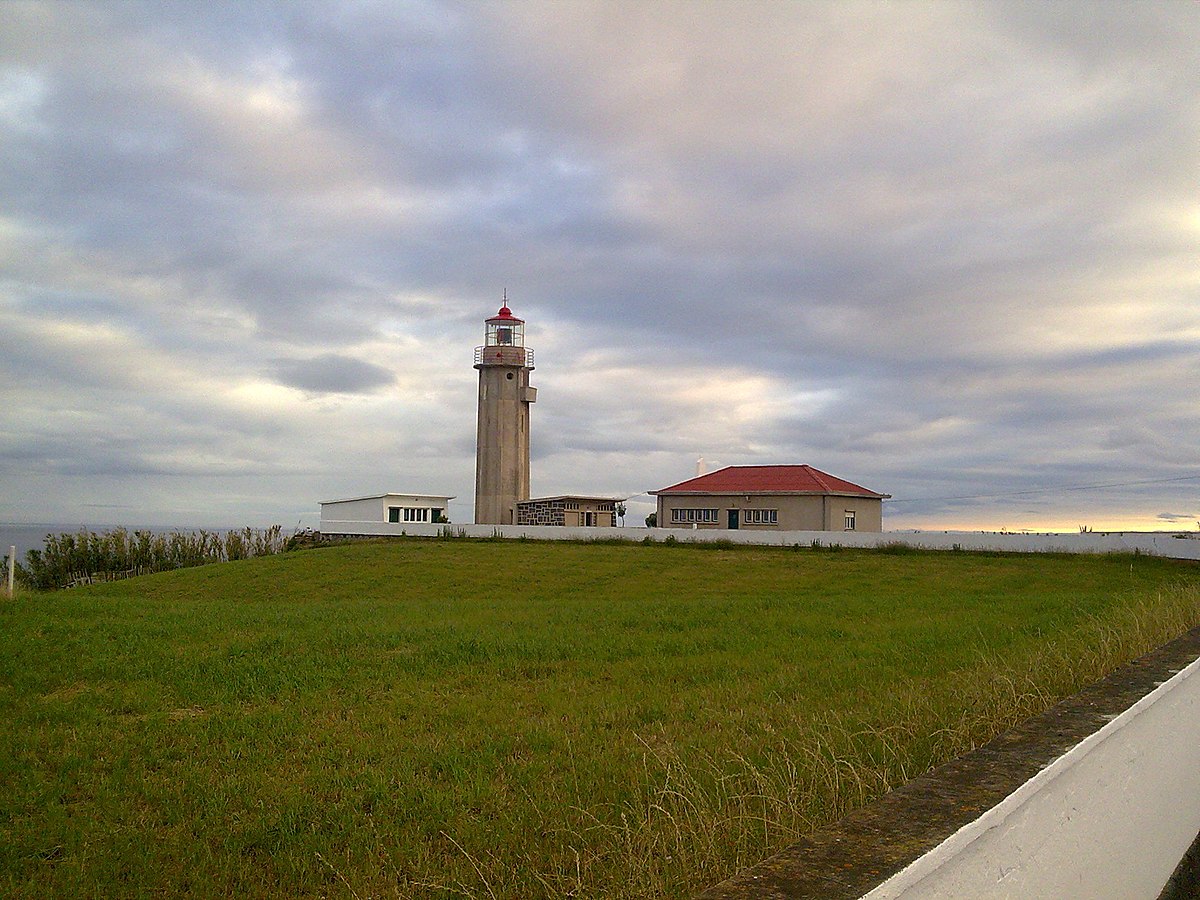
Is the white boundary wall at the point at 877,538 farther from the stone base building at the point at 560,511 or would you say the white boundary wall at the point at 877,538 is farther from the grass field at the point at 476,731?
the grass field at the point at 476,731

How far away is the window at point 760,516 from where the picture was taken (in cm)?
4122

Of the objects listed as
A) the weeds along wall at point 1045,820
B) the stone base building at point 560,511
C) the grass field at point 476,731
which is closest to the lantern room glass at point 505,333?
the stone base building at point 560,511

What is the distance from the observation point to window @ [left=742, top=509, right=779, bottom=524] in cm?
4122

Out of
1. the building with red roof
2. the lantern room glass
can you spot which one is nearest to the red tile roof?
the building with red roof

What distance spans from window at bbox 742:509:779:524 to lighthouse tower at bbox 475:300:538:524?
11123mm

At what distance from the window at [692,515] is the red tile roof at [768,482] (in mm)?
957

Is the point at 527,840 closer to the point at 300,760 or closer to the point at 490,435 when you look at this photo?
the point at 300,760

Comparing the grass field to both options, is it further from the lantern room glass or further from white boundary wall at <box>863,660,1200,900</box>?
the lantern room glass

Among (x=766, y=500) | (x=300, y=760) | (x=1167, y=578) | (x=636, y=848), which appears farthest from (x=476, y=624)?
(x=766, y=500)

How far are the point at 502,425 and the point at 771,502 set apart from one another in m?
13.4

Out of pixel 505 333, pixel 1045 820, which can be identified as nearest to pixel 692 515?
pixel 505 333

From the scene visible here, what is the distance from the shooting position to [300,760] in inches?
264

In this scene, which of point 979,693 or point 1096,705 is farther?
point 979,693

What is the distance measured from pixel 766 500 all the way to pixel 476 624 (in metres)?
28.8
